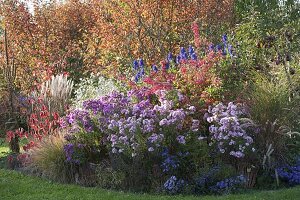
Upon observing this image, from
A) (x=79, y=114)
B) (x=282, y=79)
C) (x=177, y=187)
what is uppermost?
(x=282, y=79)

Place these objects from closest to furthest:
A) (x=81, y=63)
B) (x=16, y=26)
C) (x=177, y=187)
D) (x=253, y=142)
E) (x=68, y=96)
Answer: (x=177, y=187), (x=253, y=142), (x=68, y=96), (x=16, y=26), (x=81, y=63)

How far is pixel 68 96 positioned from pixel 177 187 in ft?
13.6

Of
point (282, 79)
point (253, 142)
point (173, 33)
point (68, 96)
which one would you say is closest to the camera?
point (253, 142)

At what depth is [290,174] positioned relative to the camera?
22.2 feet

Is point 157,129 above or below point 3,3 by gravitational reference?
below

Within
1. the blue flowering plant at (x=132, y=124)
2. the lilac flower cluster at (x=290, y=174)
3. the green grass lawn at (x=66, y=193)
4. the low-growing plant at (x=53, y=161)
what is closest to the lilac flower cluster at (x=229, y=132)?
the blue flowering plant at (x=132, y=124)

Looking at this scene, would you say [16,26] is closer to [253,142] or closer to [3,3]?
[3,3]

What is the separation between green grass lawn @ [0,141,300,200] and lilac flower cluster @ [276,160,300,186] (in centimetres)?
30

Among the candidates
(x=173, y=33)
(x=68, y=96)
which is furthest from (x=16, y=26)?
(x=68, y=96)

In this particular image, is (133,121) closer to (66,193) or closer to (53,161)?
(66,193)

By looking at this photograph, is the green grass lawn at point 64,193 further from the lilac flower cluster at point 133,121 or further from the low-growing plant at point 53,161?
the lilac flower cluster at point 133,121

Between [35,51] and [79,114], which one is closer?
[79,114]

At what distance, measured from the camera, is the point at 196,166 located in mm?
6625

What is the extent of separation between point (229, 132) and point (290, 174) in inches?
41.5
